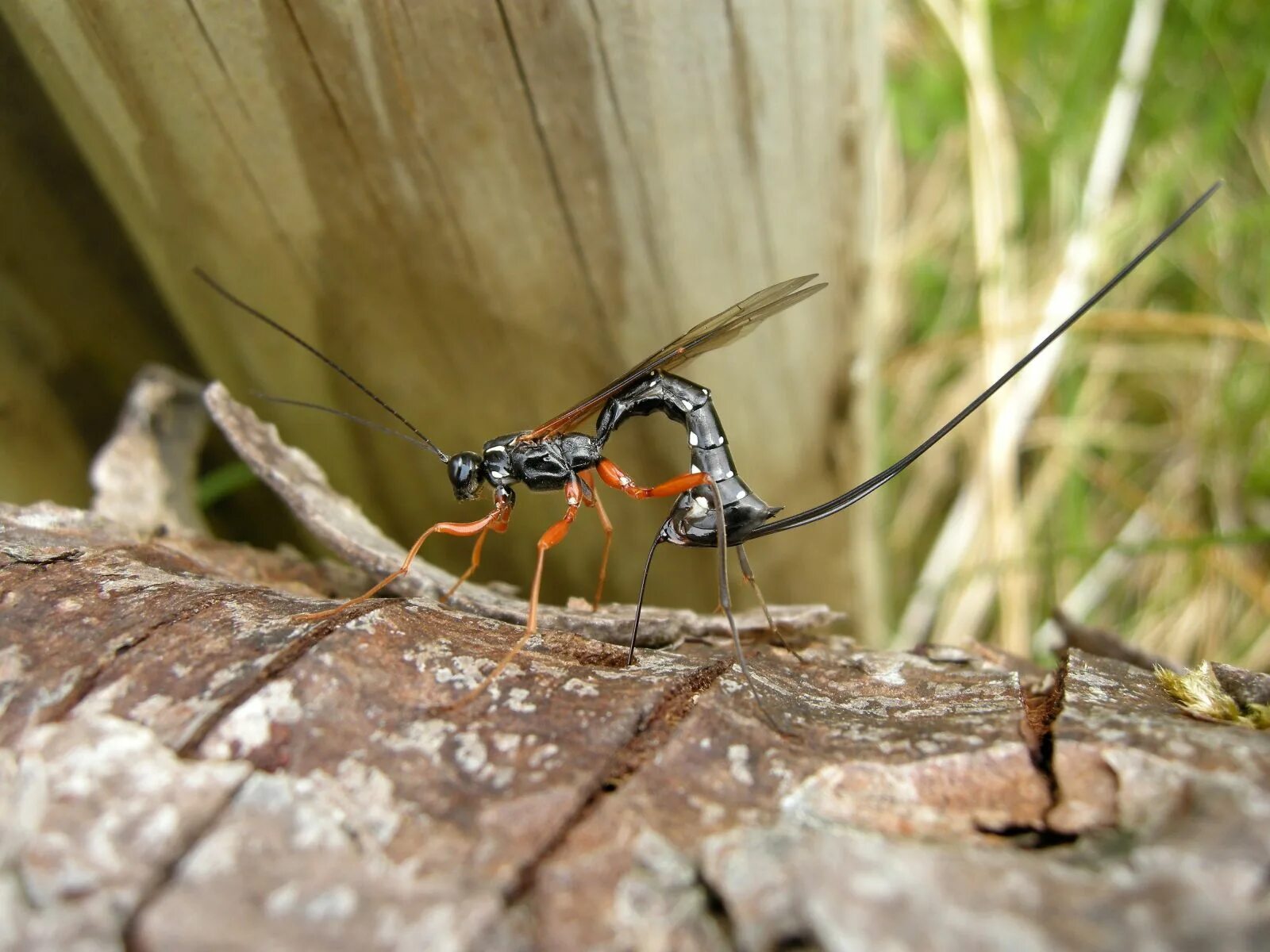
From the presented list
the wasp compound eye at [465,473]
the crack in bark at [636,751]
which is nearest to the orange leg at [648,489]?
the wasp compound eye at [465,473]

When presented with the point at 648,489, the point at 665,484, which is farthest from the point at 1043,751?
the point at 648,489

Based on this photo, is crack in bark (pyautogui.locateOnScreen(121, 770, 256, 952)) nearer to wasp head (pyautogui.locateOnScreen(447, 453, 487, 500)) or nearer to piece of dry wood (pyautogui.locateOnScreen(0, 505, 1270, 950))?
piece of dry wood (pyautogui.locateOnScreen(0, 505, 1270, 950))

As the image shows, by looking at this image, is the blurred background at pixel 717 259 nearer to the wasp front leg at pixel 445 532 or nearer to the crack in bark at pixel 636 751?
the wasp front leg at pixel 445 532

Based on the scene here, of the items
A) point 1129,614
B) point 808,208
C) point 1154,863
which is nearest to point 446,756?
point 1154,863

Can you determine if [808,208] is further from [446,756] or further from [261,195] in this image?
[446,756]

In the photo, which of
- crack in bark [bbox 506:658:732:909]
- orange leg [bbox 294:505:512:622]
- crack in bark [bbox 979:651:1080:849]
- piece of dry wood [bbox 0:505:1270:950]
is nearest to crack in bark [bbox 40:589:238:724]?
piece of dry wood [bbox 0:505:1270:950]

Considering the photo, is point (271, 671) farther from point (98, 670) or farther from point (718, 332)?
point (718, 332)
